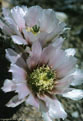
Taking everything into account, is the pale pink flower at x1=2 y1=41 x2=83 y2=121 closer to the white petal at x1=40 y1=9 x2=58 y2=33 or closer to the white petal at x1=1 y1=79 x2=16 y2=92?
the white petal at x1=1 y1=79 x2=16 y2=92

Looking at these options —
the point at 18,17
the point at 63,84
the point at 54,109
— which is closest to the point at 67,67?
the point at 63,84

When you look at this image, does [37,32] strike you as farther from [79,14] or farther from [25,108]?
[79,14]

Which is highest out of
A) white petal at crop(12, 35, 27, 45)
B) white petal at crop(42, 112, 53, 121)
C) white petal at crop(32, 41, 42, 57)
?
white petal at crop(12, 35, 27, 45)

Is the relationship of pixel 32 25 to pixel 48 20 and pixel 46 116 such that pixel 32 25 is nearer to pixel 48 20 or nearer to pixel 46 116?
pixel 48 20

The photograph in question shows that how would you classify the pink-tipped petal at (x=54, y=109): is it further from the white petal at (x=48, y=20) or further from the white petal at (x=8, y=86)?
the white petal at (x=48, y=20)

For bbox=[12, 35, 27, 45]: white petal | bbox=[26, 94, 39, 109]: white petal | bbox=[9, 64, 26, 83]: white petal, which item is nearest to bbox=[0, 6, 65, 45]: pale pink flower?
bbox=[12, 35, 27, 45]: white petal

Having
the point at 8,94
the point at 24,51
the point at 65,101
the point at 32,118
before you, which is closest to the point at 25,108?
the point at 32,118

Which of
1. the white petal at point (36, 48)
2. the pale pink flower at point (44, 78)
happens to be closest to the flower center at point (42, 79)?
the pale pink flower at point (44, 78)
